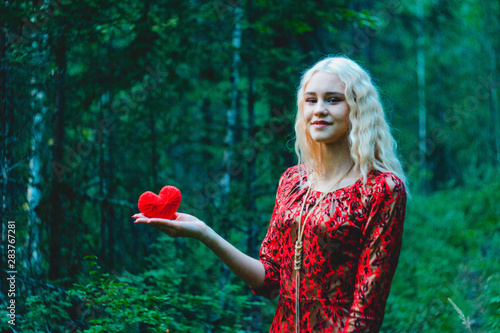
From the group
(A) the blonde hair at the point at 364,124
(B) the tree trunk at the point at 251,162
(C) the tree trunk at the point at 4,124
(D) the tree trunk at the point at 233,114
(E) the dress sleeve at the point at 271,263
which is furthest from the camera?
(D) the tree trunk at the point at 233,114

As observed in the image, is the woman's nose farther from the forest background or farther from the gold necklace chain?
the forest background

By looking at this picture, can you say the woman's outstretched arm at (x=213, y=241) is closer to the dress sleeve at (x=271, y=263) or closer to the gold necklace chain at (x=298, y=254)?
the dress sleeve at (x=271, y=263)

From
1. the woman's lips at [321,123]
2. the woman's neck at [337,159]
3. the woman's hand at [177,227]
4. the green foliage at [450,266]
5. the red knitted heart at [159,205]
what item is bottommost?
the green foliage at [450,266]

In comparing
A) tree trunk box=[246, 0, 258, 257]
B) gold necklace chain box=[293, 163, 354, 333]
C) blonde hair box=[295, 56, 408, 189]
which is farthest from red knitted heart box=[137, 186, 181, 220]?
tree trunk box=[246, 0, 258, 257]

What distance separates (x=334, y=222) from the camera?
193 centimetres

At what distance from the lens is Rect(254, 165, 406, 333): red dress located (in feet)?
5.89

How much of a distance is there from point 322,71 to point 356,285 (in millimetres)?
945

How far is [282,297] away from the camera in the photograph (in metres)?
2.16

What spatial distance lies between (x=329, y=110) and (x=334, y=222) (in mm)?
497

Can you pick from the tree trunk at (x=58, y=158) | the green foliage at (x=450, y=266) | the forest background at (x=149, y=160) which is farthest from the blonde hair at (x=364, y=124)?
the green foliage at (x=450, y=266)

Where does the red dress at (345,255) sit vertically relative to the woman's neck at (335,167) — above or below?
below

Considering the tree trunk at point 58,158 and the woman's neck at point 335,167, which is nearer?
the woman's neck at point 335,167

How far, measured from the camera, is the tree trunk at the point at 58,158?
3908 mm

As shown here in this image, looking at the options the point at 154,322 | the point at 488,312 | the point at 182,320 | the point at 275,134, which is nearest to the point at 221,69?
the point at 275,134
